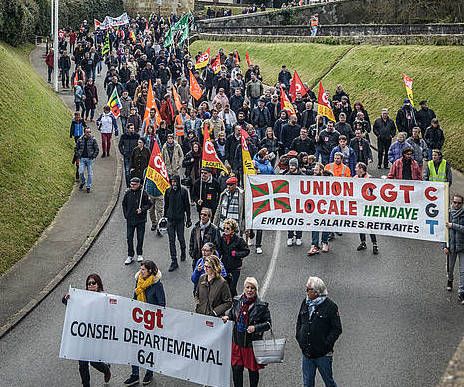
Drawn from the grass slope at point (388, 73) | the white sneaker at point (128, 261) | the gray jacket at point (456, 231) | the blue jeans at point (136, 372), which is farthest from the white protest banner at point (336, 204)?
the grass slope at point (388, 73)

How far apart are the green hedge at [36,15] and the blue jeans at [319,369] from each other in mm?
33328

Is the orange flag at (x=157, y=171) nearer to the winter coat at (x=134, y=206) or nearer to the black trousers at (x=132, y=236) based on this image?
the winter coat at (x=134, y=206)

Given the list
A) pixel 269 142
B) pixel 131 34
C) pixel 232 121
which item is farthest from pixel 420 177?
pixel 131 34

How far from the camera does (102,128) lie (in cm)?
2384

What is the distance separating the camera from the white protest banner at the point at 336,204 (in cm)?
1365

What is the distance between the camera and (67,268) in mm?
15383

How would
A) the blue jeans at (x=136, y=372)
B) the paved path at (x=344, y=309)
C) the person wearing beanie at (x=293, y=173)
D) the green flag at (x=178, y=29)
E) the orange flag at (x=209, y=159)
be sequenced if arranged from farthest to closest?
the green flag at (x=178, y=29) < the orange flag at (x=209, y=159) < the person wearing beanie at (x=293, y=173) < the paved path at (x=344, y=309) < the blue jeans at (x=136, y=372)

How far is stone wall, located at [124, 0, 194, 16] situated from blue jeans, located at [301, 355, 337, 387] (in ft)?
217

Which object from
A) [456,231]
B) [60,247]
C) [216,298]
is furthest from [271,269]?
[216,298]

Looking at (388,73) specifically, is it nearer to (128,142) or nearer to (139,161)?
(128,142)

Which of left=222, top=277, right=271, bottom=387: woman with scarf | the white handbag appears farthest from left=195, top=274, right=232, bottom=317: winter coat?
the white handbag

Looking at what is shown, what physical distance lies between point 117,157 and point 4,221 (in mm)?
7357

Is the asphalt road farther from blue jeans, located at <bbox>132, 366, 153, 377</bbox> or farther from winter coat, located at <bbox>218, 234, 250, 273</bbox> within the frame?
winter coat, located at <bbox>218, 234, 250, 273</bbox>

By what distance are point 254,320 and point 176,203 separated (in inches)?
221
